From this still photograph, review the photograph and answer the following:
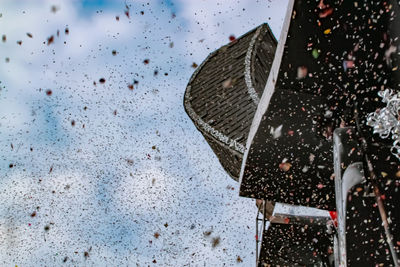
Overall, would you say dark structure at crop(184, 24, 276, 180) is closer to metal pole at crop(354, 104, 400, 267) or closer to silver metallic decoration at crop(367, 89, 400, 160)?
silver metallic decoration at crop(367, 89, 400, 160)

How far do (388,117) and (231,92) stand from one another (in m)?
5.30

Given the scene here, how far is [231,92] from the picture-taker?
8.52m

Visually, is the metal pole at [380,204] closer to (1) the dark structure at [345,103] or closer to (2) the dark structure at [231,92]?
(1) the dark structure at [345,103]

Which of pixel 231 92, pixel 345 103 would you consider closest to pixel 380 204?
pixel 345 103

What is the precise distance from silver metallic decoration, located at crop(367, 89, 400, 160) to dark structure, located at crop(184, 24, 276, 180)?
12.0 feet

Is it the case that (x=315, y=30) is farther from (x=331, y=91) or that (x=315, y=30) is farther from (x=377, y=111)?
(x=377, y=111)

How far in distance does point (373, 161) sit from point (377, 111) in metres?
0.62

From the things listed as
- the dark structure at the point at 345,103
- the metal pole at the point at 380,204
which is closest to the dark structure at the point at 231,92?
the dark structure at the point at 345,103

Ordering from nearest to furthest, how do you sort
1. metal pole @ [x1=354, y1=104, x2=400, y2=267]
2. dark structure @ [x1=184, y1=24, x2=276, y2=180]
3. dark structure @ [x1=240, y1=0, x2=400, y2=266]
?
1. metal pole @ [x1=354, y1=104, x2=400, y2=267]
2. dark structure @ [x1=240, y1=0, x2=400, y2=266]
3. dark structure @ [x1=184, y1=24, x2=276, y2=180]

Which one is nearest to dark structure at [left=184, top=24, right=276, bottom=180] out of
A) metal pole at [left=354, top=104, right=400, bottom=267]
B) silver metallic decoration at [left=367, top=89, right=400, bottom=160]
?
silver metallic decoration at [left=367, top=89, right=400, bottom=160]

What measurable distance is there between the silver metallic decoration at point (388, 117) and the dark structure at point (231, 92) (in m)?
3.66

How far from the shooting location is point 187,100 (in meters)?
9.97

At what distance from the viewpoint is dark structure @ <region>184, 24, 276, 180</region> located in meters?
7.67

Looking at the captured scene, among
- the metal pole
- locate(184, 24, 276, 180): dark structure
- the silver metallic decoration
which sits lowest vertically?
the metal pole
